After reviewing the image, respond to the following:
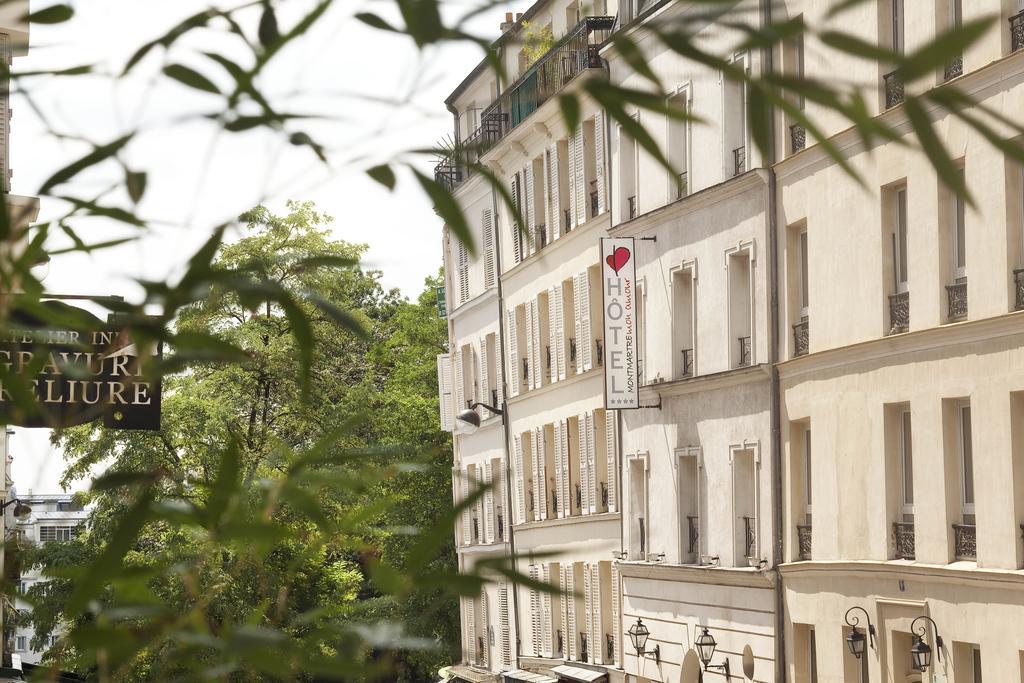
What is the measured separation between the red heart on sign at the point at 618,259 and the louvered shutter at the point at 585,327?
386 cm

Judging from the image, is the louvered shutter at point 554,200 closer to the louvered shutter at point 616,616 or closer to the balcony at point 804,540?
the louvered shutter at point 616,616

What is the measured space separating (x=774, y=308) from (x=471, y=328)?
20.3 metres

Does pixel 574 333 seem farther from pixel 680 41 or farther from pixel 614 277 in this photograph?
pixel 680 41

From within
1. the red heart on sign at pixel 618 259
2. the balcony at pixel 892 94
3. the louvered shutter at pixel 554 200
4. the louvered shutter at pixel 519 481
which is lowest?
the louvered shutter at pixel 519 481

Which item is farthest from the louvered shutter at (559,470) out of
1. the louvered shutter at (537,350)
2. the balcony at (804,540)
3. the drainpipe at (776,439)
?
the balcony at (804,540)

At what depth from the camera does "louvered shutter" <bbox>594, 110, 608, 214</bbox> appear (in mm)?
37375

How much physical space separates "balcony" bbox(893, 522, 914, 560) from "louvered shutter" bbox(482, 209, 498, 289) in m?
21.8

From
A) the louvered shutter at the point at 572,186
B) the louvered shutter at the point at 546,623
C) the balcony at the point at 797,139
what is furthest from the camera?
the louvered shutter at the point at 546,623

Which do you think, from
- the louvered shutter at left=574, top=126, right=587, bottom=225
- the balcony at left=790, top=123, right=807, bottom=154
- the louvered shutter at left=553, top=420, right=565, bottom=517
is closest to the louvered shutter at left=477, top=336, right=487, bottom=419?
the louvered shutter at left=553, top=420, right=565, bottom=517

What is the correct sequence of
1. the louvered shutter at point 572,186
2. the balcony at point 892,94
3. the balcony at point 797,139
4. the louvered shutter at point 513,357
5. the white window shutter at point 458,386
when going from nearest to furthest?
the balcony at point 892,94
the balcony at point 797,139
the louvered shutter at point 572,186
the louvered shutter at point 513,357
the white window shutter at point 458,386

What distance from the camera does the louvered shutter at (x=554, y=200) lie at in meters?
40.7

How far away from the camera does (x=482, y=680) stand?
4675 cm

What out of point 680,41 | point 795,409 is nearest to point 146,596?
point 680,41

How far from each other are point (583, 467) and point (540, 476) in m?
3.59
